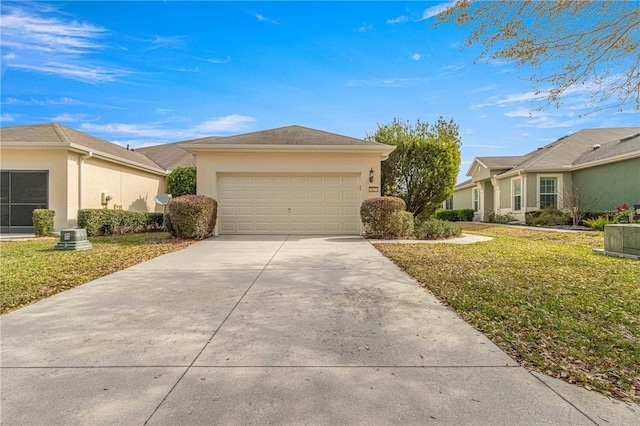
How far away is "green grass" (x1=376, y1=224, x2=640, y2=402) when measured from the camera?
2566 mm

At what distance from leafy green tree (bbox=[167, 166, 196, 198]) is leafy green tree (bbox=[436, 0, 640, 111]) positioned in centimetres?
1298

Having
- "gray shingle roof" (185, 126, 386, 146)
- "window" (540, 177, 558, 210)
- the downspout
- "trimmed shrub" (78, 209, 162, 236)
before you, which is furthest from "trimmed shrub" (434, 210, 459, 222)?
the downspout

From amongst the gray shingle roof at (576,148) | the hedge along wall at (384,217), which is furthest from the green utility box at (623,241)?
the gray shingle roof at (576,148)

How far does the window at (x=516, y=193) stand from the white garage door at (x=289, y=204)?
40.9 feet

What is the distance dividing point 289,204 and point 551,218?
42.7 feet

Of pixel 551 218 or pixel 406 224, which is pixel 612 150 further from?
pixel 406 224

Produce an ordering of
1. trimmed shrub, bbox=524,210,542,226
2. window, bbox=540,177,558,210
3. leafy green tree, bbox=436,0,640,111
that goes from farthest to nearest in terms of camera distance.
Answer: window, bbox=540,177,558,210, trimmed shrub, bbox=524,210,542,226, leafy green tree, bbox=436,0,640,111

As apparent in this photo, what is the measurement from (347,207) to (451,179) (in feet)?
15.5

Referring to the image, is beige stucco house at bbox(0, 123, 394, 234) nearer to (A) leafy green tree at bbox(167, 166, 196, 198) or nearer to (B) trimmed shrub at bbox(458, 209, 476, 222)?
(A) leafy green tree at bbox(167, 166, 196, 198)

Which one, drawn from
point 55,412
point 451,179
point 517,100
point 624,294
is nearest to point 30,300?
point 55,412

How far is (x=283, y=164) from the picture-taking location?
40.0 feet

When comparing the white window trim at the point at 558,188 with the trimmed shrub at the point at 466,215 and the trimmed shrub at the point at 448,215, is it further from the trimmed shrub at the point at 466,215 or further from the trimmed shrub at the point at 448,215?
the trimmed shrub at the point at 448,215

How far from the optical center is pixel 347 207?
40.9 ft

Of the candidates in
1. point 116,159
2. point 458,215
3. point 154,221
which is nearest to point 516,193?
point 458,215
